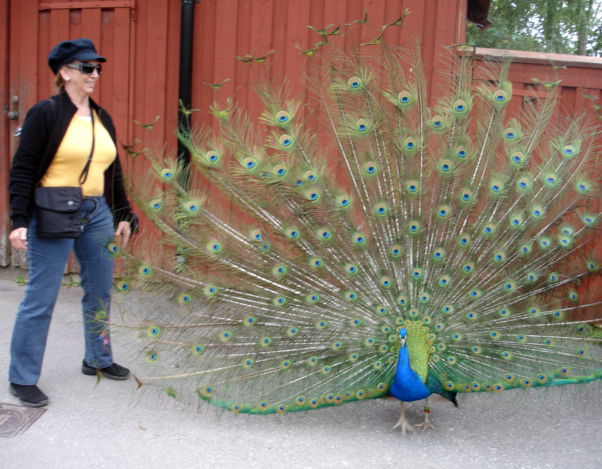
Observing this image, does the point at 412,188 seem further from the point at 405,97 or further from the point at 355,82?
the point at 355,82

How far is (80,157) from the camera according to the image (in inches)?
146

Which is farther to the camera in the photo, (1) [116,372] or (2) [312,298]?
(1) [116,372]

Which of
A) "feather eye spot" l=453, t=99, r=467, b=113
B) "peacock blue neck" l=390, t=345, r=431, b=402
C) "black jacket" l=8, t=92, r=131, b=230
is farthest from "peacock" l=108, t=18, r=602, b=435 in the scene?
"black jacket" l=8, t=92, r=131, b=230

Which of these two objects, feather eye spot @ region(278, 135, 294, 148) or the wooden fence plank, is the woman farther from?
the wooden fence plank

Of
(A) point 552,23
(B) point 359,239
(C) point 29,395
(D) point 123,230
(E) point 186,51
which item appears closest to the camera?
(B) point 359,239

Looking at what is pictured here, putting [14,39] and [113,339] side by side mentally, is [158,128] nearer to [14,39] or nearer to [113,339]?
[14,39]

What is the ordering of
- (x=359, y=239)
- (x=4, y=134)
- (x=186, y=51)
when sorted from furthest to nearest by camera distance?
(x=4, y=134) < (x=186, y=51) < (x=359, y=239)

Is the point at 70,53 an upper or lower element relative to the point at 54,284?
upper

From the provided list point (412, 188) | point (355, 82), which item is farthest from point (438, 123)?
point (355, 82)

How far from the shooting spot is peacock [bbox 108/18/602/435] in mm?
3514

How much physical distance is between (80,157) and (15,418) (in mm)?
1525

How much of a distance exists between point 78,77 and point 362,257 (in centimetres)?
189

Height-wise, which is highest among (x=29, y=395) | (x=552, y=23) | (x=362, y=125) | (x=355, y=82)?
(x=552, y=23)

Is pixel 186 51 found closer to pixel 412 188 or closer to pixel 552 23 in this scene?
pixel 412 188
